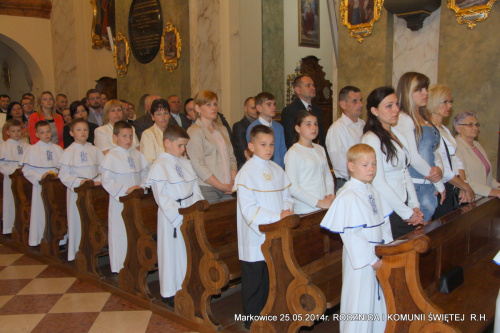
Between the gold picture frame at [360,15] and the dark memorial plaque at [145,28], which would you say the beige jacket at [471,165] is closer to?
the gold picture frame at [360,15]

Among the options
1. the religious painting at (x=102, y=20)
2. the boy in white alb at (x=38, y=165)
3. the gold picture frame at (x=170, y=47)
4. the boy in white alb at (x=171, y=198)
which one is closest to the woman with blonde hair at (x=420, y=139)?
the boy in white alb at (x=171, y=198)

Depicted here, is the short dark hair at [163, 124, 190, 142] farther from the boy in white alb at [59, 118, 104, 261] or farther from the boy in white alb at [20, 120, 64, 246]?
the boy in white alb at [20, 120, 64, 246]

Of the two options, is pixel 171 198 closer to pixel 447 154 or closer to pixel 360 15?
pixel 447 154

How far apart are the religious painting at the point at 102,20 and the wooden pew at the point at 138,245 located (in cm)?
849

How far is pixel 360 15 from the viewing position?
245 inches

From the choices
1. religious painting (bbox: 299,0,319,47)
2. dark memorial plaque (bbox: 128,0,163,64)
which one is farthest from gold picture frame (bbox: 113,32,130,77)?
religious painting (bbox: 299,0,319,47)

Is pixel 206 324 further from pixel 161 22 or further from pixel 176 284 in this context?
pixel 161 22

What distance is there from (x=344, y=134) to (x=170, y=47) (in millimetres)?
5667

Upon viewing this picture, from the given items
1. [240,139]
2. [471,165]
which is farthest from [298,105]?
[471,165]

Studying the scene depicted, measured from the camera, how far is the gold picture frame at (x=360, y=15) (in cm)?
608

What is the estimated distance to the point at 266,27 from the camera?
31.0ft

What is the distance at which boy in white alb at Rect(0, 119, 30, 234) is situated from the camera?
6.14m

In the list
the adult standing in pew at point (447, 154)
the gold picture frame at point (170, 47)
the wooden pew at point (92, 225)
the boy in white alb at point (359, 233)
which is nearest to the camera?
the boy in white alb at point (359, 233)

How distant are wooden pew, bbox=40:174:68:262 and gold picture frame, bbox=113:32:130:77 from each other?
5.43 metres
